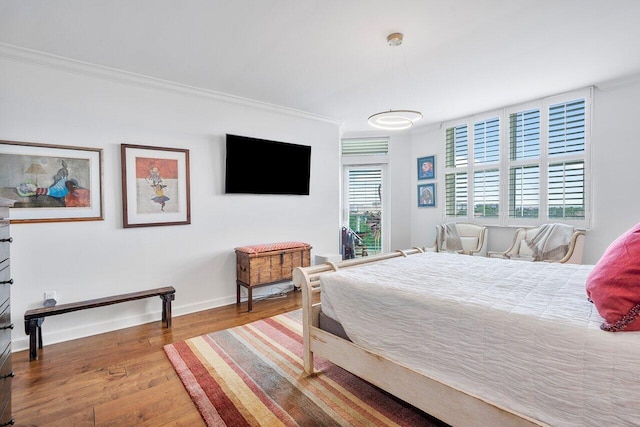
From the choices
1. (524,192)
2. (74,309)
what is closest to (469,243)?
(524,192)

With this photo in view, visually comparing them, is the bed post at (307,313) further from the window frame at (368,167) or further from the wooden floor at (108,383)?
the window frame at (368,167)

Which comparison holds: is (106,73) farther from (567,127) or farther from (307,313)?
(567,127)

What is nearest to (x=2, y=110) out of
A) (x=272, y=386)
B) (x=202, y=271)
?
(x=202, y=271)

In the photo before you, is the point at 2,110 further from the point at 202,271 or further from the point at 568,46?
the point at 568,46

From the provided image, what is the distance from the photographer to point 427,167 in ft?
18.1

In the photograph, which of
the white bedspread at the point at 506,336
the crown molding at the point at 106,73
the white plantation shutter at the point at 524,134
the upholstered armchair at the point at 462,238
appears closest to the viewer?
the white bedspread at the point at 506,336

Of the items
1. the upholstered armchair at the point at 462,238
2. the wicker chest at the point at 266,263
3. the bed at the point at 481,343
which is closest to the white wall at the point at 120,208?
the wicker chest at the point at 266,263

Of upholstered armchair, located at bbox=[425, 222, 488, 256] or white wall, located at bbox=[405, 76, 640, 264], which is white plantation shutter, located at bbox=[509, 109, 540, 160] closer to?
white wall, located at bbox=[405, 76, 640, 264]

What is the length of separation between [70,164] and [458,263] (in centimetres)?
354

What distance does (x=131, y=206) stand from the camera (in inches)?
126

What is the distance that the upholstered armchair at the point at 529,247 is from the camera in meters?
3.61

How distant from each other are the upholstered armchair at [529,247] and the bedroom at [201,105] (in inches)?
13.7

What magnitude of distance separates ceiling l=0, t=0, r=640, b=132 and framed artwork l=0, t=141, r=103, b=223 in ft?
2.79

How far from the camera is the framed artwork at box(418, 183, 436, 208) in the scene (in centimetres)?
546
